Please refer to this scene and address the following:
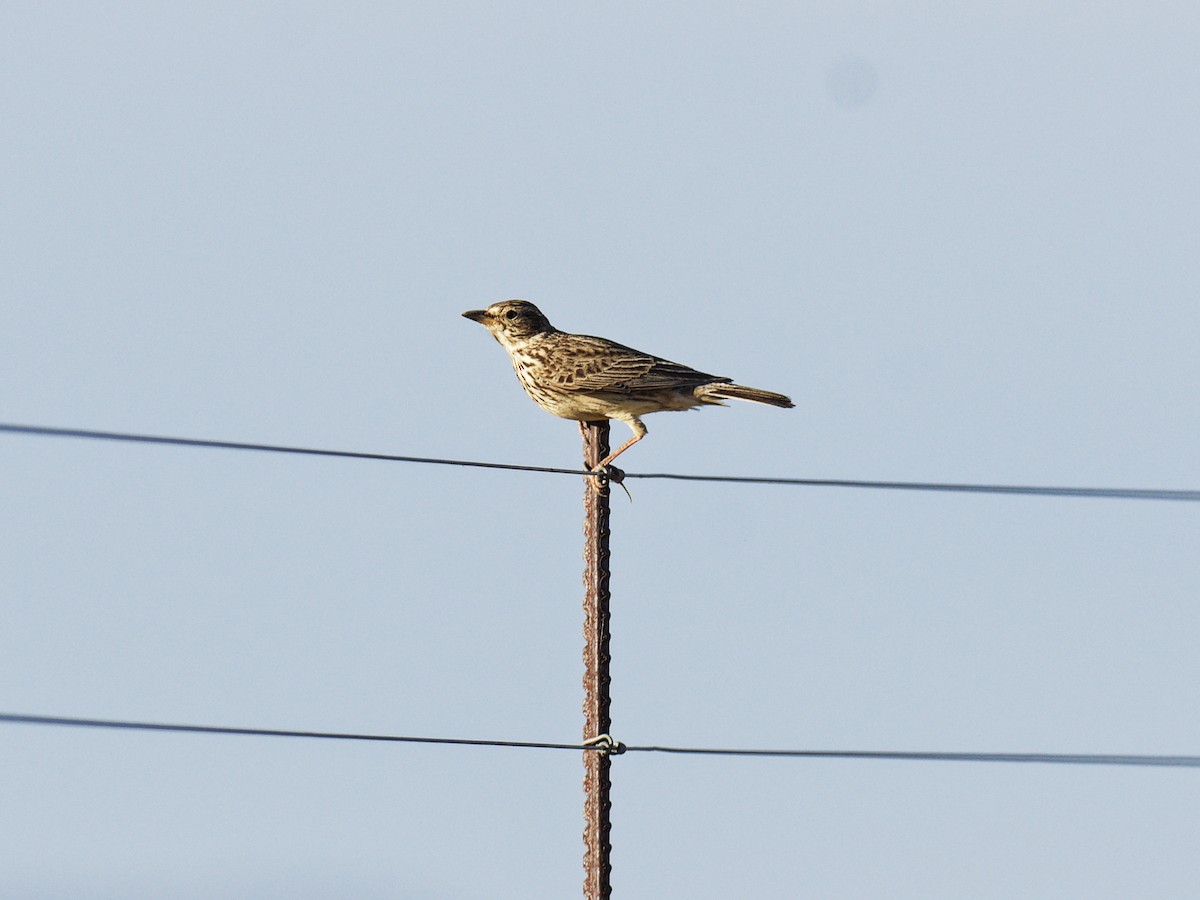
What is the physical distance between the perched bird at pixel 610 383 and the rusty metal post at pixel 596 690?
2058mm

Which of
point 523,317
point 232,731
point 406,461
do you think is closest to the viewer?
point 232,731

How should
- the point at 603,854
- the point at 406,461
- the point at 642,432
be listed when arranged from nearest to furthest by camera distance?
the point at 406,461 → the point at 603,854 → the point at 642,432

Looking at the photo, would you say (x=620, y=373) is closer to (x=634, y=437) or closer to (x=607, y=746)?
(x=634, y=437)

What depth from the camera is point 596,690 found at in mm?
13039

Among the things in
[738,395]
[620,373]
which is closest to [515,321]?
[620,373]

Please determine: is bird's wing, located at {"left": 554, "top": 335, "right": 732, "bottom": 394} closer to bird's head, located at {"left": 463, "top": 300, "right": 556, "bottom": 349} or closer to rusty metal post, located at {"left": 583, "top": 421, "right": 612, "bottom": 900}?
bird's head, located at {"left": 463, "top": 300, "right": 556, "bottom": 349}

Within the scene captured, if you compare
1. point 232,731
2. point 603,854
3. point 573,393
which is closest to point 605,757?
point 603,854

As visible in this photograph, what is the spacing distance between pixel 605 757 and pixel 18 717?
3.66 m

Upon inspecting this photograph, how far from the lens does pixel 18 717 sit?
10.5 m

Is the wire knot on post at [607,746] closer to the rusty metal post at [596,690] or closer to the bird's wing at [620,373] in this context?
the rusty metal post at [596,690]

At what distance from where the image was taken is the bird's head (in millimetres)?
17141

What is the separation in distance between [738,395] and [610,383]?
913 mm

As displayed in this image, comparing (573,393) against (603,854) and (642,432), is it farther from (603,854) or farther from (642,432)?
(603,854)

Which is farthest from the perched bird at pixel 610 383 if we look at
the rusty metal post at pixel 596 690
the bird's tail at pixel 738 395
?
the rusty metal post at pixel 596 690
